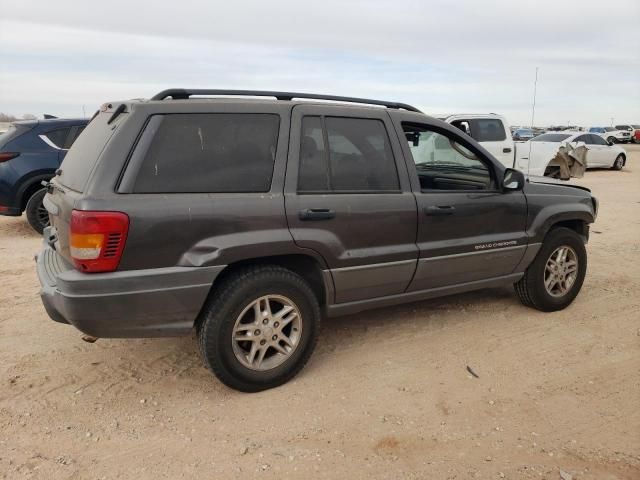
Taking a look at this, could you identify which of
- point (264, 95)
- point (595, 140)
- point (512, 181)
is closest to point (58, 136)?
point (264, 95)

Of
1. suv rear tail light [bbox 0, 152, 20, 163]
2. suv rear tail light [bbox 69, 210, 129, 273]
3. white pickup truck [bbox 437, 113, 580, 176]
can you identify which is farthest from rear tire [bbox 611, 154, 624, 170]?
suv rear tail light [bbox 69, 210, 129, 273]

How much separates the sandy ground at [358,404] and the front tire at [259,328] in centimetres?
15

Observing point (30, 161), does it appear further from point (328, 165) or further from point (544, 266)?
point (544, 266)

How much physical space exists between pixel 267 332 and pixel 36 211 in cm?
573

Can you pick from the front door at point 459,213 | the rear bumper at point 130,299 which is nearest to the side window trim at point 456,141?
the front door at point 459,213

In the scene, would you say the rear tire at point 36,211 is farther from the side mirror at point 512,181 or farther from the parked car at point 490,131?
the parked car at point 490,131

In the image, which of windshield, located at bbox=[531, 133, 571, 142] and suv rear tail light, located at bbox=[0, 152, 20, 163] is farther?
windshield, located at bbox=[531, 133, 571, 142]

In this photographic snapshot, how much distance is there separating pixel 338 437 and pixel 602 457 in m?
1.37

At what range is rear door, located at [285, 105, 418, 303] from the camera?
3.30m

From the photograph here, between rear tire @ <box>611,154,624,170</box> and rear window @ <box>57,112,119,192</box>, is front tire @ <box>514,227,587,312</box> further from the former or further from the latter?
rear tire @ <box>611,154,624,170</box>

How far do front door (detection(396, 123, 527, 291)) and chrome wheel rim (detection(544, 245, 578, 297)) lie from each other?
455 mm

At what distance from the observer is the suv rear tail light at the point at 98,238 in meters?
2.73

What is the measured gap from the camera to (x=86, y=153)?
3.22 m

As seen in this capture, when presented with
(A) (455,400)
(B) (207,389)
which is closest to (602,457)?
(A) (455,400)
